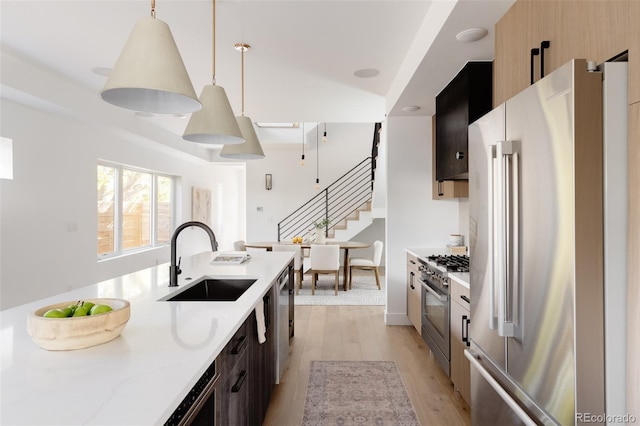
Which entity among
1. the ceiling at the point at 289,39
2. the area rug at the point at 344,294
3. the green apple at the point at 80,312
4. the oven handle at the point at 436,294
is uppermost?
the ceiling at the point at 289,39

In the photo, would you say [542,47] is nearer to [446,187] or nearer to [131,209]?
[446,187]

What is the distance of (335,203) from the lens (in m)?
9.27

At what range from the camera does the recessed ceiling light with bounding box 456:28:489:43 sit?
7.82 ft

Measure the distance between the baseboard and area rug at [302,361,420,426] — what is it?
3.88 feet

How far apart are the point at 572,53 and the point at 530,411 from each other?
140 cm

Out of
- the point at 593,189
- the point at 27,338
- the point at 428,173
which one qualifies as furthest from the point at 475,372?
the point at 428,173

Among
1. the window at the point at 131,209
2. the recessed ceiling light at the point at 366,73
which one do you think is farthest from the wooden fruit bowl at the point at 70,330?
the window at the point at 131,209

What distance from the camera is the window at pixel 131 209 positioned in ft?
19.2

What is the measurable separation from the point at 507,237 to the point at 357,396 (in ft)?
5.86

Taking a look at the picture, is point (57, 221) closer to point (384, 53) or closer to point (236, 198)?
point (384, 53)

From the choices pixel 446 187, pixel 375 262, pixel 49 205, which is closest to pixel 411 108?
pixel 446 187

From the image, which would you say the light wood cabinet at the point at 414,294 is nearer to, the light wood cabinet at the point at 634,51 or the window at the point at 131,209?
the light wood cabinet at the point at 634,51

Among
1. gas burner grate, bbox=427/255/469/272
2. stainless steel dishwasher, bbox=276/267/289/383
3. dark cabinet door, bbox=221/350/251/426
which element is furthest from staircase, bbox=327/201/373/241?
dark cabinet door, bbox=221/350/251/426

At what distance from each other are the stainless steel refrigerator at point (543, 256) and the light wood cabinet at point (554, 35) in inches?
7.3
